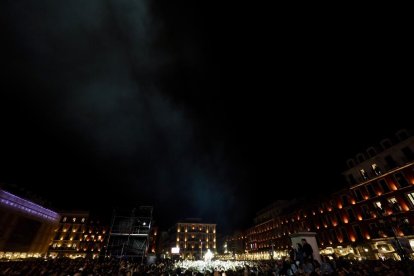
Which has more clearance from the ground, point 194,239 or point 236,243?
point 194,239

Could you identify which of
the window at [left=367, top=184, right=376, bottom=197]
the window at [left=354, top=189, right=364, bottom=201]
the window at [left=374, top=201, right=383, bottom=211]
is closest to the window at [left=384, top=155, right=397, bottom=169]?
the window at [left=367, top=184, right=376, bottom=197]

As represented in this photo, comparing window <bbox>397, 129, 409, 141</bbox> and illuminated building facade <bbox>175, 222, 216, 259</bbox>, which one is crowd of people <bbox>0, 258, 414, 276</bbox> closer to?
window <bbox>397, 129, 409, 141</bbox>

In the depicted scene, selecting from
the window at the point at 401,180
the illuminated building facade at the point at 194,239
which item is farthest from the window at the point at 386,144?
the illuminated building facade at the point at 194,239

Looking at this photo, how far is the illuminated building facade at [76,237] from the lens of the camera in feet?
257

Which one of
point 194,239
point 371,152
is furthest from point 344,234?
point 194,239

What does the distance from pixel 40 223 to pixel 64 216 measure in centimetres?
1964

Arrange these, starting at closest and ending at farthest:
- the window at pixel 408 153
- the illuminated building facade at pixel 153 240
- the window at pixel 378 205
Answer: the window at pixel 408 153 < the window at pixel 378 205 < the illuminated building facade at pixel 153 240

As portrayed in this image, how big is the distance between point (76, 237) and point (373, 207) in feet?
317

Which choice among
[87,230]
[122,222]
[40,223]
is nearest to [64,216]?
[87,230]

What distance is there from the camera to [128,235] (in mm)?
36844

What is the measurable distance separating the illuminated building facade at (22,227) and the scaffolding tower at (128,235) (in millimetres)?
34788

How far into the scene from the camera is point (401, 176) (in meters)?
32.6

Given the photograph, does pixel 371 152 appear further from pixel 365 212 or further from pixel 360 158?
pixel 365 212

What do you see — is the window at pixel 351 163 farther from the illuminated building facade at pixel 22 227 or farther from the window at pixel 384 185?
the illuminated building facade at pixel 22 227
